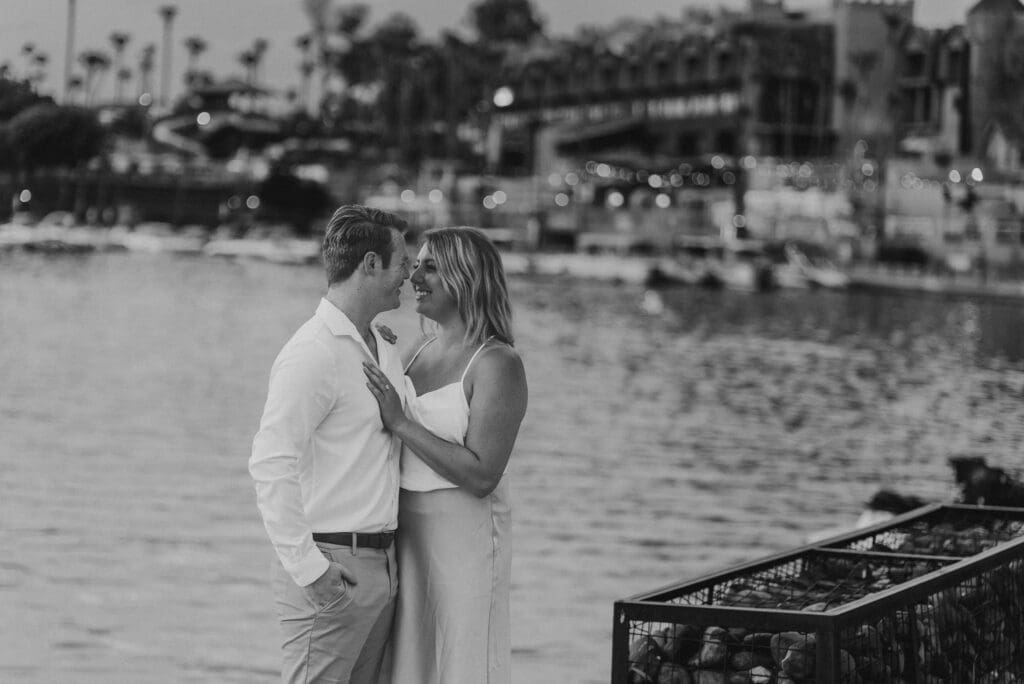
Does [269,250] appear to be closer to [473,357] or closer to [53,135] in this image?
[53,135]

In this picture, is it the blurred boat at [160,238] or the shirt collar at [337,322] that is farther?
the blurred boat at [160,238]

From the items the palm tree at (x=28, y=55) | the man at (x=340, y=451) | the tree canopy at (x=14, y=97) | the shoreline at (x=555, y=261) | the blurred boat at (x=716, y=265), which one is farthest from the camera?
the blurred boat at (x=716, y=265)

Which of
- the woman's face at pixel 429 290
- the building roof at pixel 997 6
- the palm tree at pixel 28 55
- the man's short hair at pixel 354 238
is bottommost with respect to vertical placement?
the woman's face at pixel 429 290

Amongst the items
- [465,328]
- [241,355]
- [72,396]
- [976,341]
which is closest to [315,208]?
[976,341]

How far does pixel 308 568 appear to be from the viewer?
5121 millimetres

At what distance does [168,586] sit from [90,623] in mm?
1897

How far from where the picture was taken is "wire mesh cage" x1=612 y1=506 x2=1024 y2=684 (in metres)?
5.45

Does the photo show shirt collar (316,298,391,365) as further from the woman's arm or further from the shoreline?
the shoreline

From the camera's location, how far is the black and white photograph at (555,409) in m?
5.41

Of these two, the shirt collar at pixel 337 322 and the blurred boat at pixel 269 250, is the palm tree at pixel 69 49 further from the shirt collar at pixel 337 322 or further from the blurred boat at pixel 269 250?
the blurred boat at pixel 269 250

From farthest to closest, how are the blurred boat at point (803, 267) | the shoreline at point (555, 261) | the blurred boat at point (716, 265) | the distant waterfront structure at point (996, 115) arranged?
the blurred boat at point (716, 265)
the blurred boat at point (803, 267)
the distant waterfront structure at point (996, 115)
the shoreline at point (555, 261)

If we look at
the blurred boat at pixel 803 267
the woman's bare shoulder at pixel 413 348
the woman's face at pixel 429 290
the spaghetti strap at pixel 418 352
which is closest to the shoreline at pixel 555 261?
the blurred boat at pixel 803 267

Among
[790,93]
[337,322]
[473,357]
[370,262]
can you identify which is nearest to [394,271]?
[370,262]

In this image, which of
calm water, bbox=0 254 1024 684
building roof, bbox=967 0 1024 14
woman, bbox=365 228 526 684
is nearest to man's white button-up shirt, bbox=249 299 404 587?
woman, bbox=365 228 526 684
